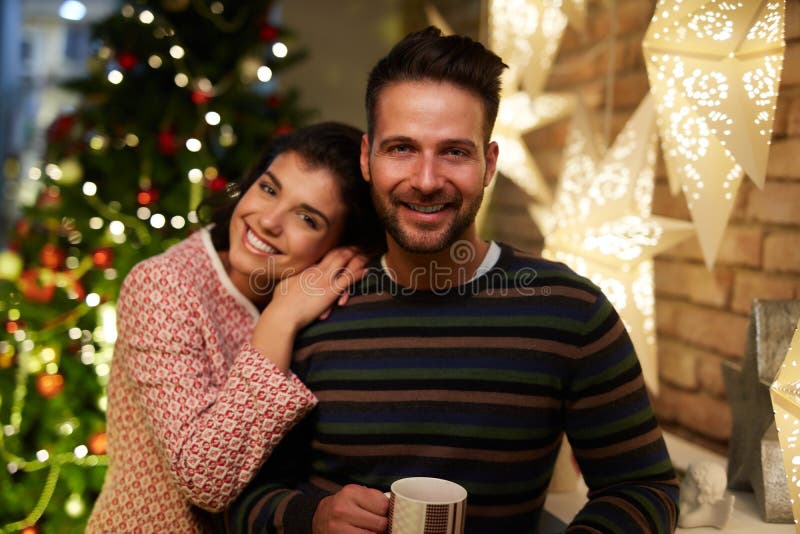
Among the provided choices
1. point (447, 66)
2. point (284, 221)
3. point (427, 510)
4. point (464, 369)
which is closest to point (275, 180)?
point (284, 221)

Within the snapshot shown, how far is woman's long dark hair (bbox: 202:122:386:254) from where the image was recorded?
1497mm

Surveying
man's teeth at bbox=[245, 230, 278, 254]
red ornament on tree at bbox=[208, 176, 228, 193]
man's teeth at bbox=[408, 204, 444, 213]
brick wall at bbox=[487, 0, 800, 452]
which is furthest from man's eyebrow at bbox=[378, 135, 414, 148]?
red ornament on tree at bbox=[208, 176, 228, 193]

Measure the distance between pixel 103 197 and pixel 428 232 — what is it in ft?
5.32

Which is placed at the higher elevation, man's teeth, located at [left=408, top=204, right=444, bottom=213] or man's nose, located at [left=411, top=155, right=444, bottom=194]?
man's nose, located at [left=411, top=155, right=444, bottom=194]

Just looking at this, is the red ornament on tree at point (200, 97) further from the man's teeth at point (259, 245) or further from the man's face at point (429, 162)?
the man's face at point (429, 162)

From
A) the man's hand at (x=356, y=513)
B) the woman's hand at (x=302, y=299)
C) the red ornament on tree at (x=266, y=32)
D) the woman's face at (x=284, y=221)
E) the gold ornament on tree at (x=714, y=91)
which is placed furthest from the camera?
the red ornament on tree at (x=266, y=32)

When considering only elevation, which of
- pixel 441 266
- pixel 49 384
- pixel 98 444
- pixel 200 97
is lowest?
pixel 98 444

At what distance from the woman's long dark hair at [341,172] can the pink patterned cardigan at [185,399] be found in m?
0.14

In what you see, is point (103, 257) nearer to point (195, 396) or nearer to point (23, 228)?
point (23, 228)

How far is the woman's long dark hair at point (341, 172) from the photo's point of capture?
1.50 meters

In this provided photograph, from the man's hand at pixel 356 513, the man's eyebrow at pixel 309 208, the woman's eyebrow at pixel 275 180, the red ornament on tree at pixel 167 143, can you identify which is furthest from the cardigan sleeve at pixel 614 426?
the red ornament on tree at pixel 167 143

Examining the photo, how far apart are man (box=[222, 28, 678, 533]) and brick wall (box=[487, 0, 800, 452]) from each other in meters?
0.67

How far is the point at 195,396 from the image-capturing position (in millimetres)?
1299

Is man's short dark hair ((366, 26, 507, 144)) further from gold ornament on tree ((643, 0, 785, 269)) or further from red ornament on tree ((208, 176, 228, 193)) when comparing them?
red ornament on tree ((208, 176, 228, 193))
